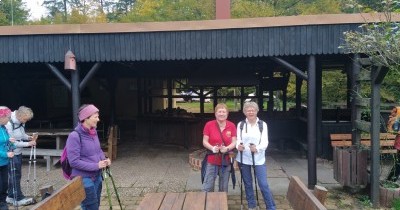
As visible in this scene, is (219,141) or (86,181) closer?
(86,181)

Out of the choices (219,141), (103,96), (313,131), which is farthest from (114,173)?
(103,96)

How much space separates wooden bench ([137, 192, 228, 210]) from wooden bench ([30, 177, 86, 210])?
1.95 ft

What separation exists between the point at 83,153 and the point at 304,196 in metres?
2.37

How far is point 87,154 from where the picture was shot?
388 cm

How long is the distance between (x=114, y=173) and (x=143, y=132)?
4320 mm

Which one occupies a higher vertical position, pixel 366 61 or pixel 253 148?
pixel 366 61

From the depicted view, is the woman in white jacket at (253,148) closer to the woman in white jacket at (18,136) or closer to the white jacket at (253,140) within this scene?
the white jacket at (253,140)

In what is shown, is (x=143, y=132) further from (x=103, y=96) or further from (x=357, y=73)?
(x=357, y=73)

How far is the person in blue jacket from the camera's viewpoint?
4.82 m

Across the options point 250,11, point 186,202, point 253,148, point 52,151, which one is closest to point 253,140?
point 253,148

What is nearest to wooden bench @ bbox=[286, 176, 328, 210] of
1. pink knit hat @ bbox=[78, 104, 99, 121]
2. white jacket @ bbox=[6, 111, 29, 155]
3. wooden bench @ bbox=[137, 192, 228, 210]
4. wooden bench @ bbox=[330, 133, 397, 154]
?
wooden bench @ bbox=[137, 192, 228, 210]

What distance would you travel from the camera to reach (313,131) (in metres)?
6.45

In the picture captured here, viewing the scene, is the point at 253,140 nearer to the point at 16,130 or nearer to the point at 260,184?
the point at 260,184

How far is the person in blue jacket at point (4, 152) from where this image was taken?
15.8ft
